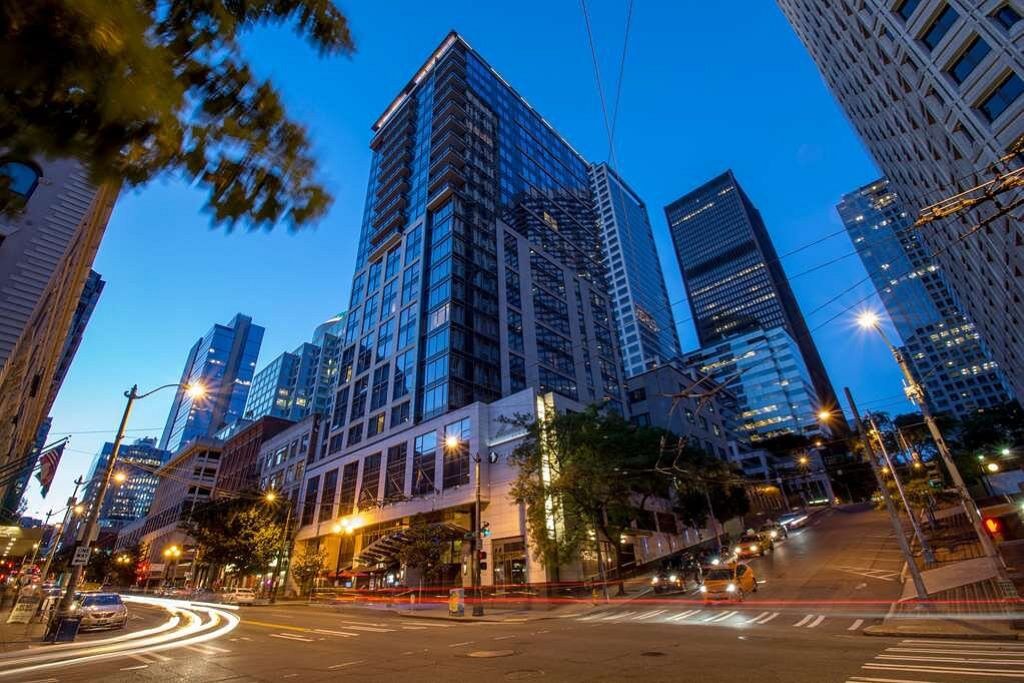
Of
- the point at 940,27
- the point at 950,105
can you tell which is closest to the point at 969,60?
the point at 950,105

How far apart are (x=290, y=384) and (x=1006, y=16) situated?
166024mm

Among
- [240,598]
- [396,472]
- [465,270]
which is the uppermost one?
[465,270]

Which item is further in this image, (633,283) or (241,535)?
(633,283)

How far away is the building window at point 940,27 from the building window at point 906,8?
5.08 ft

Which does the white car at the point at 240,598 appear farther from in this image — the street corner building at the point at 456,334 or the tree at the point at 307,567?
the street corner building at the point at 456,334

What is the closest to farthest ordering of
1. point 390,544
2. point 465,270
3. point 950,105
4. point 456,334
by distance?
point 950,105 < point 390,544 < point 456,334 < point 465,270

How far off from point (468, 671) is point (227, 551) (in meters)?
51.5

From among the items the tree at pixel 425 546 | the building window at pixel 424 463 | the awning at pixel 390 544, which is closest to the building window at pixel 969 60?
the awning at pixel 390 544

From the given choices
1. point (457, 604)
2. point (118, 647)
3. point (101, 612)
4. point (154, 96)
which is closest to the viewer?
point (154, 96)

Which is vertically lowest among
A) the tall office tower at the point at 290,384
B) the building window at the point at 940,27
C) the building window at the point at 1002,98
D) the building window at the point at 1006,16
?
the building window at the point at 1002,98

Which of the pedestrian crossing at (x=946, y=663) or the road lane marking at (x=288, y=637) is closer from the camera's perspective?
the pedestrian crossing at (x=946, y=663)

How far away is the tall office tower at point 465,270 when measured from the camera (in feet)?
179

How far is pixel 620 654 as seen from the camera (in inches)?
441

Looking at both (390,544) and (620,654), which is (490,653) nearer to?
(620,654)
